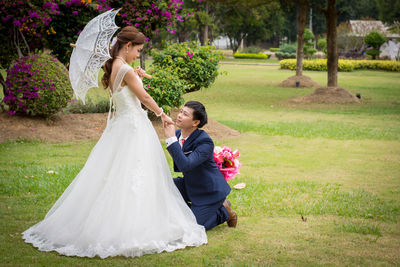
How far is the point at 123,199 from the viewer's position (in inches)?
168

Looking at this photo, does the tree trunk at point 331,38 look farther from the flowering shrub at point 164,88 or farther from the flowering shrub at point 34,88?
the flowering shrub at point 34,88

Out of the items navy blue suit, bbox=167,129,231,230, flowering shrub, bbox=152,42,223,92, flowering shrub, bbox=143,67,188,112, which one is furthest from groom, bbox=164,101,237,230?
flowering shrub, bbox=152,42,223,92

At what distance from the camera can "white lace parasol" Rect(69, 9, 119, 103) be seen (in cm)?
450

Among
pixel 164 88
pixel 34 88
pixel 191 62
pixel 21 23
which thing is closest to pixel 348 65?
pixel 191 62

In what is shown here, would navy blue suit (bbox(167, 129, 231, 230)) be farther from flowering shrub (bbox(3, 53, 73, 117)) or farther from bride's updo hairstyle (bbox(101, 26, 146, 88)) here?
flowering shrub (bbox(3, 53, 73, 117))

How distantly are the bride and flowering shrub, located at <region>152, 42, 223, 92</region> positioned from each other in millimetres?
6533

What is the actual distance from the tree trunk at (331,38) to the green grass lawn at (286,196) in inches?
236

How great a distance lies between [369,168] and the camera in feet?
26.5

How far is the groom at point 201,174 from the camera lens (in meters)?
4.68

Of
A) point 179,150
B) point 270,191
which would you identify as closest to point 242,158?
point 270,191

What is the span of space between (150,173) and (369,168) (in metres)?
4.95

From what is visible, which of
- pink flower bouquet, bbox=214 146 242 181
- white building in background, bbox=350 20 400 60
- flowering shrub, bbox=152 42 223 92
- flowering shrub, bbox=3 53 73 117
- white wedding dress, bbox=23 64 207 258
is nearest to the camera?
white wedding dress, bbox=23 64 207 258

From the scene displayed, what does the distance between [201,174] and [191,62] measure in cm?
693

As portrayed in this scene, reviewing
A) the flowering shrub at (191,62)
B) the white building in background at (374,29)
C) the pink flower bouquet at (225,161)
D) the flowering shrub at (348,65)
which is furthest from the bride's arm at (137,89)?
the white building in background at (374,29)
